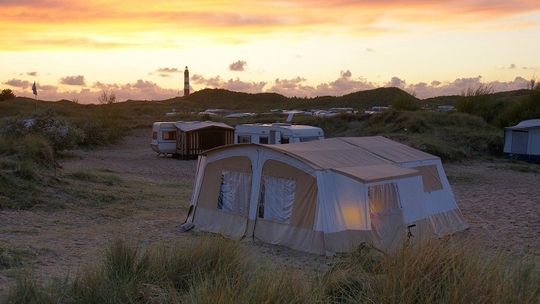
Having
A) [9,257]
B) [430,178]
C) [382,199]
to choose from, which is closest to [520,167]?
[430,178]

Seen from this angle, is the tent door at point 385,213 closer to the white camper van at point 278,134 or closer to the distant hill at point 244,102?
the white camper van at point 278,134

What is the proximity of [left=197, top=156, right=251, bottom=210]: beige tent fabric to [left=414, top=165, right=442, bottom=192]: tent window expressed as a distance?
12.1 ft

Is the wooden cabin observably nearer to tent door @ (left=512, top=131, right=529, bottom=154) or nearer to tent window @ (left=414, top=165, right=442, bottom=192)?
tent door @ (left=512, top=131, right=529, bottom=154)

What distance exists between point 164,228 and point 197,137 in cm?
1626

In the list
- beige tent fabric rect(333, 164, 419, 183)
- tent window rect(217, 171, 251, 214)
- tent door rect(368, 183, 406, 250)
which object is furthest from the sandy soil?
beige tent fabric rect(333, 164, 419, 183)

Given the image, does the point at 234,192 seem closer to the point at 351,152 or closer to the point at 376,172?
the point at 351,152

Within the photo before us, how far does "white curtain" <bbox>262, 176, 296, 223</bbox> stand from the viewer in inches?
416

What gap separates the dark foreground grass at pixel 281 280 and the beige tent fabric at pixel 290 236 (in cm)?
427

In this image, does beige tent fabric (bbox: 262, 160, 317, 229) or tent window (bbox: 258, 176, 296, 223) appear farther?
tent window (bbox: 258, 176, 296, 223)

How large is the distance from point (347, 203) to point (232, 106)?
95581 millimetres

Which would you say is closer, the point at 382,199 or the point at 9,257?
the point at 9,257

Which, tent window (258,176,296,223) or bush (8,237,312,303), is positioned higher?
bush (8,237,312,303)

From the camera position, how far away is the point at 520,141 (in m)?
27.6

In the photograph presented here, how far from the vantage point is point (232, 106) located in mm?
104875
